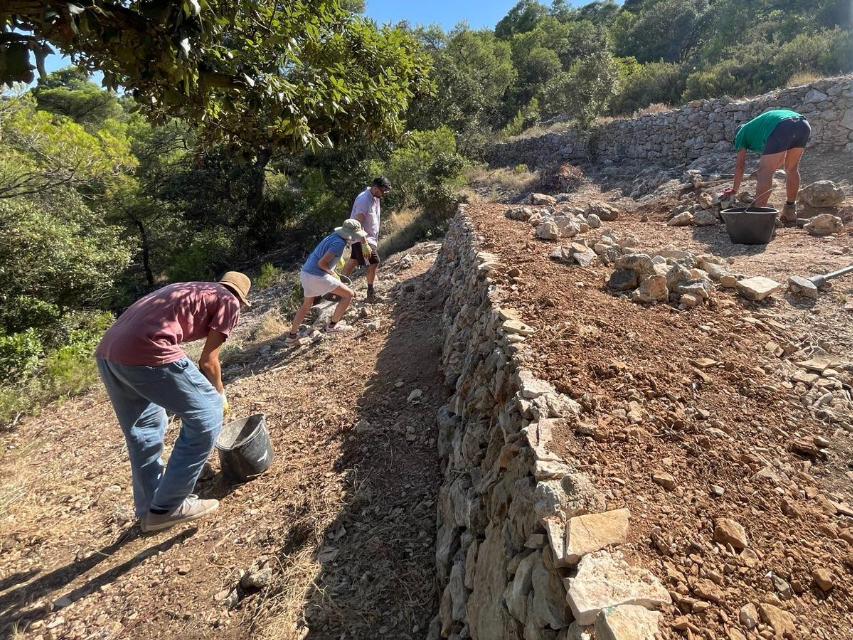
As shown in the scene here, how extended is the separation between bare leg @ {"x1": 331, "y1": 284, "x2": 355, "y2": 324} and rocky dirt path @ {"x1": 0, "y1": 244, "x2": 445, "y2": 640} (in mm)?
966

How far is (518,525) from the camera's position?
1627 mm

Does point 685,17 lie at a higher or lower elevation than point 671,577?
higher

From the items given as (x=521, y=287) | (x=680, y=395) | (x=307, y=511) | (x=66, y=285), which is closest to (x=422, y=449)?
(x=307, y=511)

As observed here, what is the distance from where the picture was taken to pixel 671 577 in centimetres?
130

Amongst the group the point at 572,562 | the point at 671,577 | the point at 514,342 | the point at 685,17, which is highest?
the point at 685,17

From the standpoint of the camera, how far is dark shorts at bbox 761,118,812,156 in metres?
4.65

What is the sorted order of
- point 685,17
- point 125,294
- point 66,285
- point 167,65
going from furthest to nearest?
1. point 685,17
2. point 125,294
3. point 66,285
4. point 167,65

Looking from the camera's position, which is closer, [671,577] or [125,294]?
[671,577]

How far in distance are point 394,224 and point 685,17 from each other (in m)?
27.0

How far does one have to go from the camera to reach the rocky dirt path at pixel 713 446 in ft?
4.21

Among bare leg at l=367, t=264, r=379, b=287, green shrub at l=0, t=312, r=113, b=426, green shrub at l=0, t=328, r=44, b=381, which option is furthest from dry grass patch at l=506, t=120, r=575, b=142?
green shrub at l=0, t=328, r=44, b=381

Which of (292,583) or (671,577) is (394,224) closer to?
(292,583)

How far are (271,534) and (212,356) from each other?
1.13 meters

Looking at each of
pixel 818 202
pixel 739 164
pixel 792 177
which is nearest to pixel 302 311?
pixel 739 164
